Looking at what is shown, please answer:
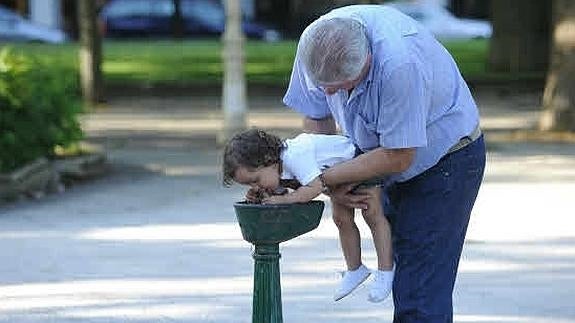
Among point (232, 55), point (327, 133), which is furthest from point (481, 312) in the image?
point (232, 55)

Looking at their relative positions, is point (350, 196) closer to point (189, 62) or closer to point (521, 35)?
point (521, 35)

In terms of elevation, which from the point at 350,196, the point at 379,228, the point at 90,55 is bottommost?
the point at 90,55

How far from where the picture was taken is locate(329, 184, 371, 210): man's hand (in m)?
4.33

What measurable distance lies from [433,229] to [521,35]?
21.3 metres

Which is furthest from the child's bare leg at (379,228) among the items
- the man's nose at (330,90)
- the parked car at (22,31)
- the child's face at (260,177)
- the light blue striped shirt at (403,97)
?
the parked car at (22,31)

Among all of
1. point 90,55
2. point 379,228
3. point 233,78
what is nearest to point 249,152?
point 379,228

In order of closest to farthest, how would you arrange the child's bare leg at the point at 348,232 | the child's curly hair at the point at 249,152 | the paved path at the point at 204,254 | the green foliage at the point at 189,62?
1. the child's curly hair at the point at 249,152
2. the child's bare leg at the point at 348,232
3. the paved path at the point at 204,254
4. the green foliage at the point at 189,62

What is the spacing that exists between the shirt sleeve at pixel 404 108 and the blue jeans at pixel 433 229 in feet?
1.05

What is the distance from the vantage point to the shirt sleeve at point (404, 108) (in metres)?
4.01

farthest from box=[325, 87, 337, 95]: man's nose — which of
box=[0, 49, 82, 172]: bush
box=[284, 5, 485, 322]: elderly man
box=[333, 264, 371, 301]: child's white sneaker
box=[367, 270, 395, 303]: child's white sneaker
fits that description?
box=[0, 49, 82, 172]: bush

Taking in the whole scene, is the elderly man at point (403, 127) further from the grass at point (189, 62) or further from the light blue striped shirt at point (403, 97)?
the grass at point (189, 62)

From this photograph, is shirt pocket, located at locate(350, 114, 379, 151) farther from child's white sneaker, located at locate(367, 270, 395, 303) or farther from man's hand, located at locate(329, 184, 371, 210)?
child's white sneaker, located at locate(367, 270, 395, 303)

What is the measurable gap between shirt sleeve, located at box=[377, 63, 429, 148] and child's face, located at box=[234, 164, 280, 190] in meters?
0.39

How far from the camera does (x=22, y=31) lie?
4412cm
